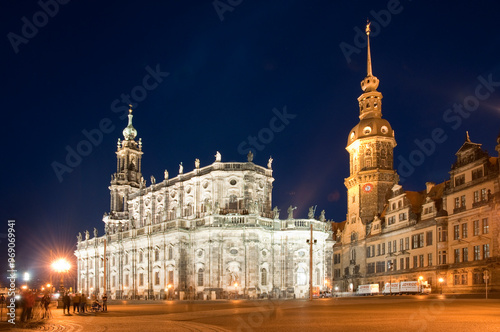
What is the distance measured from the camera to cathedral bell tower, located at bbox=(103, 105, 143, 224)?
99.8m

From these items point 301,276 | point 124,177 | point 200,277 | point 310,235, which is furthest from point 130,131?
point 310,235

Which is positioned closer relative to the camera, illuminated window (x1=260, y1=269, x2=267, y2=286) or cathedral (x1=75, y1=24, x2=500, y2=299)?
cathedral (x1=75, y1=24, x2=500, y2=299)

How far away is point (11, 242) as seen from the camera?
28312 millimetres

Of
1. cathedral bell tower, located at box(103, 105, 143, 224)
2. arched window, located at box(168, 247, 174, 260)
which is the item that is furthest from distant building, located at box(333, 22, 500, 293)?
cathedral bell tower, located at box(103, 105, 143, 224)

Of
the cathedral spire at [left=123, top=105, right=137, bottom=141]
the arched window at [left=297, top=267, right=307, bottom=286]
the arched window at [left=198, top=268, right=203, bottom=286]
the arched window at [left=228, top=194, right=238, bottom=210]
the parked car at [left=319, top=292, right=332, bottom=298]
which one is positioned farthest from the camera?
the cathedral spire at [left=123, top=105, right=137, bottom=141]

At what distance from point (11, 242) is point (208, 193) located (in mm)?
47850

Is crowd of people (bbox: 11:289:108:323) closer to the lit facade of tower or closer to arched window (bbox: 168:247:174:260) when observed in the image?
arched window (bbox: 168:247:174:260)

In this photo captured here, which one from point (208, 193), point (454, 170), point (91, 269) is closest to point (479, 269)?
point (454, 170)

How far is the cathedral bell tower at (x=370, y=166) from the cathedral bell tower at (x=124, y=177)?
129 ft

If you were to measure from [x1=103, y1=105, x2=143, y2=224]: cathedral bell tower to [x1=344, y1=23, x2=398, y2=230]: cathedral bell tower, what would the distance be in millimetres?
39443

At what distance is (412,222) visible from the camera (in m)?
68.4

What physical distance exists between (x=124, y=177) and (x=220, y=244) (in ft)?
125

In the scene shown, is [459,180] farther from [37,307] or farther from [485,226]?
[37,307]

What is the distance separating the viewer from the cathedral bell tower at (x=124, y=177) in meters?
99.8
